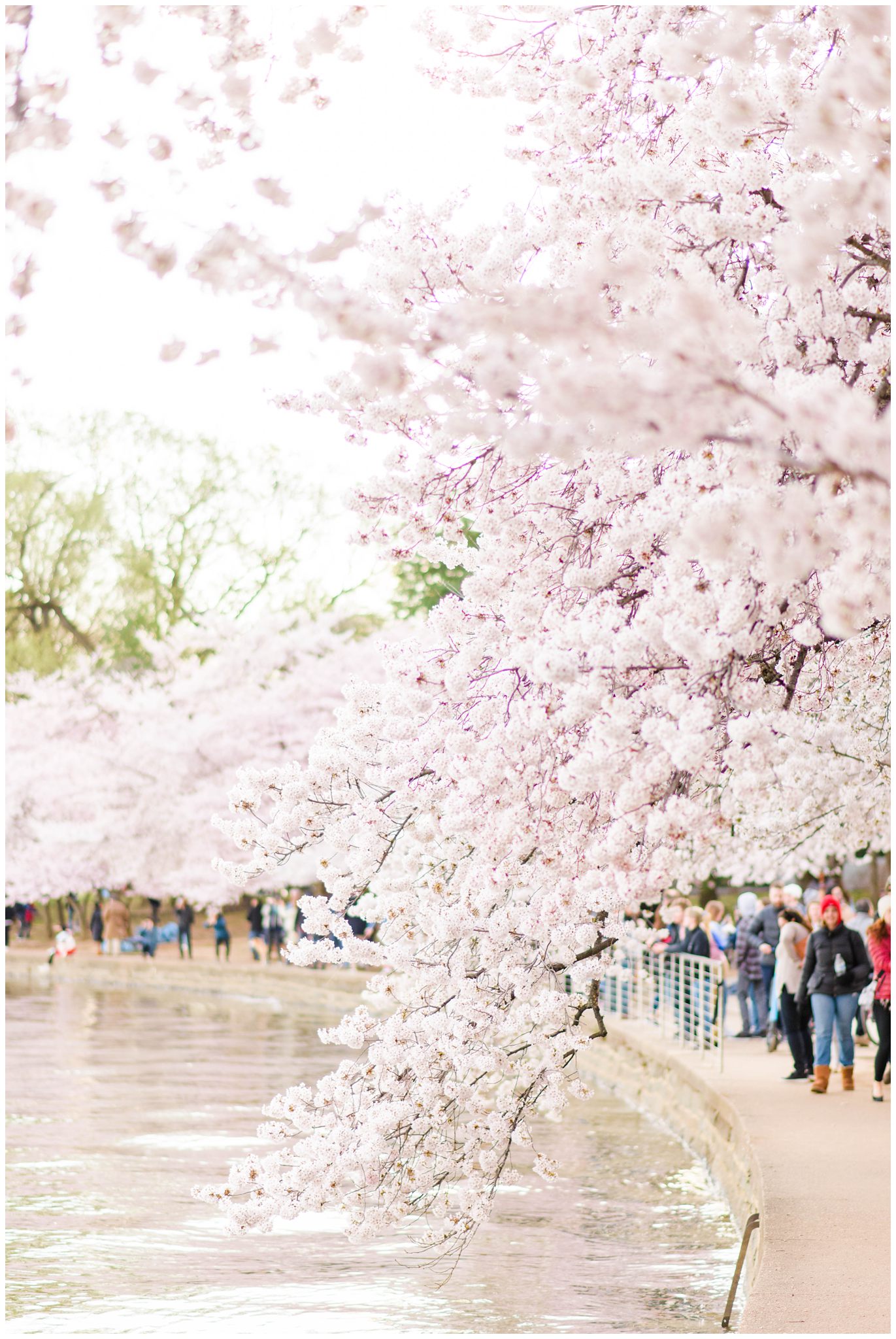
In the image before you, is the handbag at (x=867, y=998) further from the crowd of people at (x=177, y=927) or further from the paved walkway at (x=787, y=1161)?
the crowd of people at (x=177, y=927)

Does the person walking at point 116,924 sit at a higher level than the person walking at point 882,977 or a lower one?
lower

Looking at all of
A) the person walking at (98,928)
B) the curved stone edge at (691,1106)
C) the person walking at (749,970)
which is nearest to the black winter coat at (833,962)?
the curved stone edge at (691,1106)

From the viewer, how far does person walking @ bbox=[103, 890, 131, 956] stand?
37.6 m

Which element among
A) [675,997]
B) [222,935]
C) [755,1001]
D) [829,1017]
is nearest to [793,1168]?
[829,1017]

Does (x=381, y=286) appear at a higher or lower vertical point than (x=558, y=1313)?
higher

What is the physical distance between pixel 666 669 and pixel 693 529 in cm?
135

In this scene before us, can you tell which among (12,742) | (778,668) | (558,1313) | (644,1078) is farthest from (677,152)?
(12,742)

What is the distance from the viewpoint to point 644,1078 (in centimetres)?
1695

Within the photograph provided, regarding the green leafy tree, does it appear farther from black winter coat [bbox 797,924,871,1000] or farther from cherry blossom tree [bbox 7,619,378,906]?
black winter coat [bbox 797,924,871,1000]

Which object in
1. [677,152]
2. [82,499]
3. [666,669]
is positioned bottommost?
[666,669]

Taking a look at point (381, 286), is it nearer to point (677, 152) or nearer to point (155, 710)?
point (677, 152)

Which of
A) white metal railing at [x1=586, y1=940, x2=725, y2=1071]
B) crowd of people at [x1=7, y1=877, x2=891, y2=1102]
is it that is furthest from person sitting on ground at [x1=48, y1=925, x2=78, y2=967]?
crowd of people at [x1=7, y1=877, x2=891, y2=1102]

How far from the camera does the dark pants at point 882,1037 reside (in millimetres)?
12508

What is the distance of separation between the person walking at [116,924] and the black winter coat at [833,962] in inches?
1050
